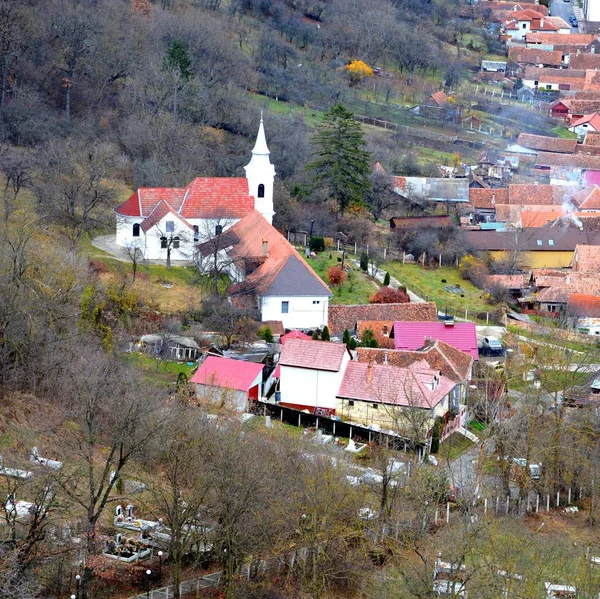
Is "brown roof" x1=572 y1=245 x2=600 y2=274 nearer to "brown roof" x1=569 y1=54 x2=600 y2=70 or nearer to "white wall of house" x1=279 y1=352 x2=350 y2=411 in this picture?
"white wall of house" x1=279 y1=352 x2=350 y2=411

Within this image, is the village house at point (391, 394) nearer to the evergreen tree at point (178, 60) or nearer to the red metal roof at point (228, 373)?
the red metal roof at point (228, 373)

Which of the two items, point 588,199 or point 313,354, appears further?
point 588,199

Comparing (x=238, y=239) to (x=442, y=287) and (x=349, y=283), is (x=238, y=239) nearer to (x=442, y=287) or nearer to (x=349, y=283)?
(x=349, y=283)

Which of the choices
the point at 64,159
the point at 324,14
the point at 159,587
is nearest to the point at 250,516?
the point at 159,587

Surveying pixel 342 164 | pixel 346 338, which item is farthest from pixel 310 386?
pixel 342 164

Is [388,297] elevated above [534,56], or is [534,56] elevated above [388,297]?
[534,56]

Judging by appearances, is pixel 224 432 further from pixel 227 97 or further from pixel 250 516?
pixel 227 97

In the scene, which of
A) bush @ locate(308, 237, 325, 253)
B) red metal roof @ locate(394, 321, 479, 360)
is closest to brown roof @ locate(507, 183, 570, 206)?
bush @ locate(308, 237, 325, 253)
